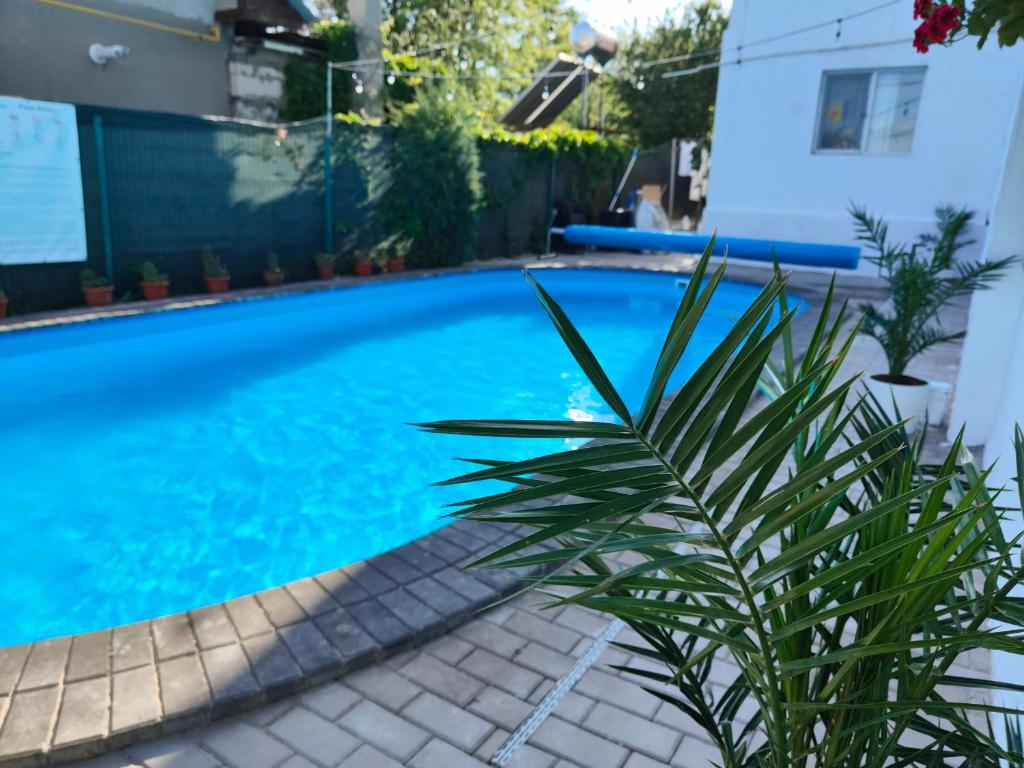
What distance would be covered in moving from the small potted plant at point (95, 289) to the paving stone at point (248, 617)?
642 cm

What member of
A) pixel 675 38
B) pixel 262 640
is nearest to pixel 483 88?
pixel 675 38

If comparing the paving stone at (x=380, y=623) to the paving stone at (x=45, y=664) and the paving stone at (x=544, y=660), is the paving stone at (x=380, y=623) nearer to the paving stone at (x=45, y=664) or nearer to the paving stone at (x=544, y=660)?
the paving stone at (x=544, y=660)

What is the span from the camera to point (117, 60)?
33.7 feet

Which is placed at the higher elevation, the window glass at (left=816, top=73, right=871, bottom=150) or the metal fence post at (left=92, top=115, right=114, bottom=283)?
the window glass at (left=816, top=73, right=871, bottom=150)

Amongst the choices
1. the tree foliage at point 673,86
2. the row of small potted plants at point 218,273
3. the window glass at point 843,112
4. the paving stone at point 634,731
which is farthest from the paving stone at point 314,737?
the tree foliage at point 673,86

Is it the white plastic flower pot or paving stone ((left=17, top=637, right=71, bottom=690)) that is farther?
the white plastic flower pot

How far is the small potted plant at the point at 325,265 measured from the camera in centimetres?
1019

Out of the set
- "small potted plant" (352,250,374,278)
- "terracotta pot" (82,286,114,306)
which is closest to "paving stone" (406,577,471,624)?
"terracotta pot" (82,286,114,306)

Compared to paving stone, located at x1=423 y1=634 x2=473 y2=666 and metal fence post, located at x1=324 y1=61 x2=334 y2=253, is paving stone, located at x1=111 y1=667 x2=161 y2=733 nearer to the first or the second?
paving stone, located at x1=423 y1=634 x2=473 y2=666

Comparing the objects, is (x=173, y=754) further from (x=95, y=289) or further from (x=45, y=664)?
(x=95, y=289)

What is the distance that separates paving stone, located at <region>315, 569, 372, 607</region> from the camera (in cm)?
256

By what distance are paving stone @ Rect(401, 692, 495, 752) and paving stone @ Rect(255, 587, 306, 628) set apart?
1.82 ft

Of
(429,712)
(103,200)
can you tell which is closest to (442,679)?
(429,712)

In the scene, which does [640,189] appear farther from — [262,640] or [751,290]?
[262,640]
